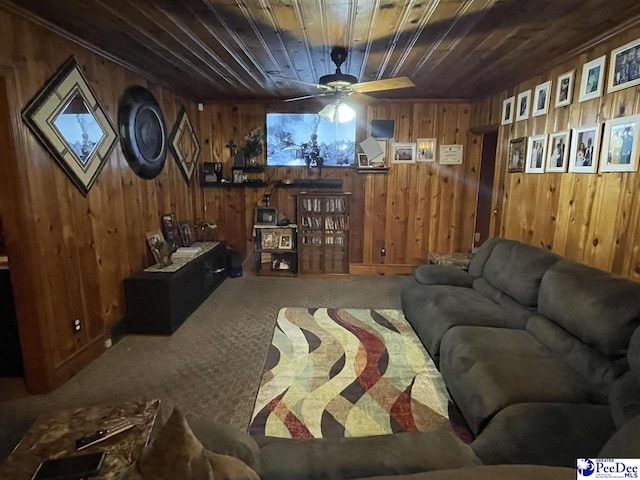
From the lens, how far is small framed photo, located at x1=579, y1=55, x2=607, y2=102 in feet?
8.57

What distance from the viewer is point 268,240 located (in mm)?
5223

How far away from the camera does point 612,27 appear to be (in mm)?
2414

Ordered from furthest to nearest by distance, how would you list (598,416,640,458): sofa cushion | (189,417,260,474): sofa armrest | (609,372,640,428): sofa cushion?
1. (609,372,640,428): sofa cushion
2. (189,417,260,474): sofa armrest
3. (598,416,640,458): sofa cushion

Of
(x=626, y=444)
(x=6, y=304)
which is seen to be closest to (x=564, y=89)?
(x=626, y=444)

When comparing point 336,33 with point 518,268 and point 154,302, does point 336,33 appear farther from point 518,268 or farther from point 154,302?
point 154,302

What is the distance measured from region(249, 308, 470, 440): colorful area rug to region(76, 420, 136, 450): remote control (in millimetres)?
795

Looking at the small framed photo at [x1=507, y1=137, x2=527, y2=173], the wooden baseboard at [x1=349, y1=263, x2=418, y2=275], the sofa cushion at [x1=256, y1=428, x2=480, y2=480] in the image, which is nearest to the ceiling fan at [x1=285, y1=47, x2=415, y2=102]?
the small framed photo at [x1=507, y1=137, x2=527, y2=173]

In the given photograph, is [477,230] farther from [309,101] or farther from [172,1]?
[172,1]

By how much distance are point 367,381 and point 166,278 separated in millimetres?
2054

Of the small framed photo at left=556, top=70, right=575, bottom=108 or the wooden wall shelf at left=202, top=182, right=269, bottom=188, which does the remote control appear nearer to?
the small framed photo at left=556, top=70, right=575, bottom=108

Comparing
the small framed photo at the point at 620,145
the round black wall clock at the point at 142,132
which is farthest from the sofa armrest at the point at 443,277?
the round black wall clock at the point at 142,132

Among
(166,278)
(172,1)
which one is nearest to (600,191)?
(172,1)

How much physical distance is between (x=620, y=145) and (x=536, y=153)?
3.38 ft

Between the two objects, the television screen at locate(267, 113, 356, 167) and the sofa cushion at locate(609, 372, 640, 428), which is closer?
the sofa cushion at locate(609, 372, 640, 428)
